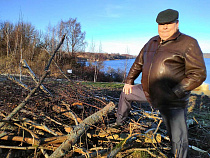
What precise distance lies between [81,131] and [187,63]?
5.11 feet

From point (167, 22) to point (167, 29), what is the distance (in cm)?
8

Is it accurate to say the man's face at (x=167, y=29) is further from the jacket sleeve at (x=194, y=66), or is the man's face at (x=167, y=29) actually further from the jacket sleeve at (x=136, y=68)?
the jacket sleeve at (x=136, y=68)

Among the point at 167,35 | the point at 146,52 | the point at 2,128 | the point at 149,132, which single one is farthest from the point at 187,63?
the point at 2,128

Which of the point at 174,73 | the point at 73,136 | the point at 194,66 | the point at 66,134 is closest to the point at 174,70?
the point at 174,73

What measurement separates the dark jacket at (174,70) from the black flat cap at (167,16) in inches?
7.4

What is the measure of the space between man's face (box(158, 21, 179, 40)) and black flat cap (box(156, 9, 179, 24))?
6 cm

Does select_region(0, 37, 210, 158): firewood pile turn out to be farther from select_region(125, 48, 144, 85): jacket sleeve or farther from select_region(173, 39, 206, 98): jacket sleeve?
select_region(173, 39, 206, 98): jacket sleeve

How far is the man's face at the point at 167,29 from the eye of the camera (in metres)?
1.91

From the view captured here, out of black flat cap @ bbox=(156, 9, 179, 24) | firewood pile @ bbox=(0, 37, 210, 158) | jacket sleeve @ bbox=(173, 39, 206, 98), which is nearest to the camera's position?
jacket sleeve @ bbox=(173, 39, 206, 98)

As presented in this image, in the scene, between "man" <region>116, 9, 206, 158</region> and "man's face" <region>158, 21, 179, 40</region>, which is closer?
"man" <region>116, 9, 206, 158</region>

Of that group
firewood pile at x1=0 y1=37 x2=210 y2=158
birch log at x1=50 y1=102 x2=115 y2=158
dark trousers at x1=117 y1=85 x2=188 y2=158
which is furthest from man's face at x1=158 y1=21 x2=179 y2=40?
birch log at x1=50 y1=102 x2=115 y2=158

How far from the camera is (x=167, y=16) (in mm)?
1886

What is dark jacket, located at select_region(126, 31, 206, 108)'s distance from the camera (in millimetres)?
1770

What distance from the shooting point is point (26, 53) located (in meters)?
17.9
